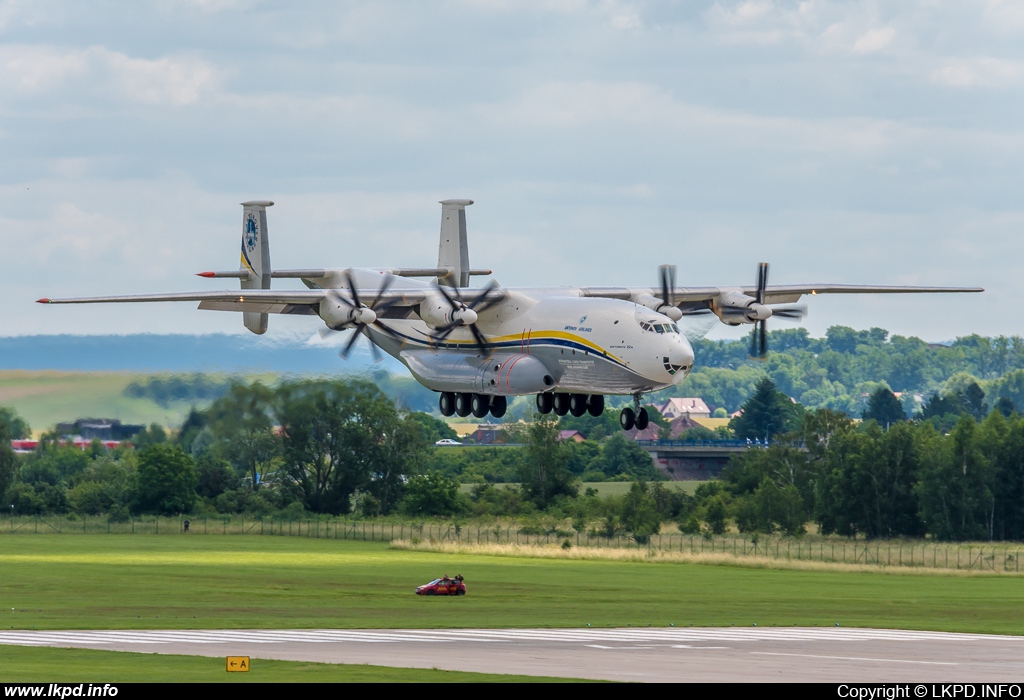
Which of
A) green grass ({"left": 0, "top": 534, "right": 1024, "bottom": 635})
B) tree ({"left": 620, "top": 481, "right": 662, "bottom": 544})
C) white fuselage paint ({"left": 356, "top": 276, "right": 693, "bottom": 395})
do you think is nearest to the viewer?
white fuselage paint ({"left": 356, "top": 276, "right": 693, "bottom": 395})

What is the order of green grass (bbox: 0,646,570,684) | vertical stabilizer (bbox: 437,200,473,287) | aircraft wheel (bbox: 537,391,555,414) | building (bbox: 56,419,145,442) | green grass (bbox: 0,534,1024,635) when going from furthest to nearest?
building (bbox: 56,419,145,442) → vertical stabilizer (bbox: 437,200,473,287) → green grass (bbox: 0,534,1024,635) → aircraft wheel (bbox: 537,391,555,414) → green grass (bbox: 0,646,570,684)

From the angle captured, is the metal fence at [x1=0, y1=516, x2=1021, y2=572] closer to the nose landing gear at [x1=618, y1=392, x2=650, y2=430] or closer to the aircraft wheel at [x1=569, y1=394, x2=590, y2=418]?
the aircraft wheel at [x1=569, y1=394, x2=590, y2=418]

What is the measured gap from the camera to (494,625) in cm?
6147

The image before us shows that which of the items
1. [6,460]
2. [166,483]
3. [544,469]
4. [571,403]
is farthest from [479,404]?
[544,469]

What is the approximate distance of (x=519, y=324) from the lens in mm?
56875

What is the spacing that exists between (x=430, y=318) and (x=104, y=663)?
1794cm

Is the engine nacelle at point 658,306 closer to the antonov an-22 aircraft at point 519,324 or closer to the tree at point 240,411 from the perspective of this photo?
the antonov an-22 aircraft at point 519,324

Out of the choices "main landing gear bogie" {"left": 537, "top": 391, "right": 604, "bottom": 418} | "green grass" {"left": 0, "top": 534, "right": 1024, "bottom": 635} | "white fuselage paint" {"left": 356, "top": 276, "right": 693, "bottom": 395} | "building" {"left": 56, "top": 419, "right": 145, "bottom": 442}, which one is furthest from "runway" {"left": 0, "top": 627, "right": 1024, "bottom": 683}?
"building" {"left": 56, "top": 419, "right": 145, "bottom": 442}

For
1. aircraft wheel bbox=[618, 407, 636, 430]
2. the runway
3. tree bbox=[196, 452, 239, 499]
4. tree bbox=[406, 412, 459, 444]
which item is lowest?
the runway

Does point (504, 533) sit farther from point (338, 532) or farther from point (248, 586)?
point (248, 586)

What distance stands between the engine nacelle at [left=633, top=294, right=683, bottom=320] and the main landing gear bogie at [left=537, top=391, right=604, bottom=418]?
3.84 metres

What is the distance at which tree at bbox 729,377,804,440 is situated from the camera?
16112 centimetres
